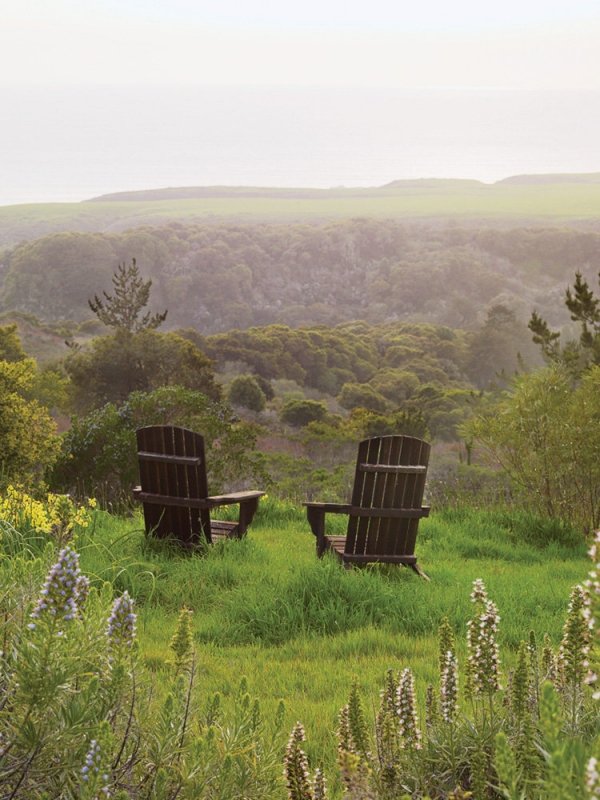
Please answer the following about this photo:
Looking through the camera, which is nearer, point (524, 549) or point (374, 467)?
point (374, 467)

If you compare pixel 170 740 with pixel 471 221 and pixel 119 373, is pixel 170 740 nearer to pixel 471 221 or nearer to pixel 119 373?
pixel 119 373

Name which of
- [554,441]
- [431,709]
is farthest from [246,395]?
[431,709]

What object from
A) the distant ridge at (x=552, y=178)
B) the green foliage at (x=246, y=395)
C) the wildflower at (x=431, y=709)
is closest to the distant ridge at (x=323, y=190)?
the distant ridge at (x=552, y=178)

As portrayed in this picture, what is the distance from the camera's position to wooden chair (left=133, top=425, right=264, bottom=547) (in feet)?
23.9

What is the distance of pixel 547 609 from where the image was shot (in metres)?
6.50

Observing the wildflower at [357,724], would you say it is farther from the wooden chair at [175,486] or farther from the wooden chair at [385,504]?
the wooden chair at [175,486]

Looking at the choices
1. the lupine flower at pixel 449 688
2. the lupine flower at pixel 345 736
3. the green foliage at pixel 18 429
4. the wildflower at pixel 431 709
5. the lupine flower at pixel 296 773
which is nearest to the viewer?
the lupine flower at pixel 296 773

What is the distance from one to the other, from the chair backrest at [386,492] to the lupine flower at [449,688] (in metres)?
4.19

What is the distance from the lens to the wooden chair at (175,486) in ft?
23.9

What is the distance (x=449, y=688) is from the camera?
282 cm

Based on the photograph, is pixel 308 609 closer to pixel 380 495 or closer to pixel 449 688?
pixel 380 495

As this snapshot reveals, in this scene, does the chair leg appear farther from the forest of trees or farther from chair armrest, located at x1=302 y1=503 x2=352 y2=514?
the forest of trees

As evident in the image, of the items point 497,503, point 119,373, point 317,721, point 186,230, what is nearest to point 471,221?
point 186,230

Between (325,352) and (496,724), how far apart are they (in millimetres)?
51691
